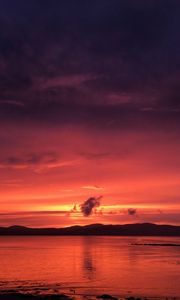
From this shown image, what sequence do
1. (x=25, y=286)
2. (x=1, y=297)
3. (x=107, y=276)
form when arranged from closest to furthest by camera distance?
(x=1, y=297) < (x=25, y=286) < (x=107, y=276)

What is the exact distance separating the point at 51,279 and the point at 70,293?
1459 centimetres

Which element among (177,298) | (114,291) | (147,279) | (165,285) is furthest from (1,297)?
(147,279)

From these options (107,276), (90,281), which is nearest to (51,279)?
(90,281)

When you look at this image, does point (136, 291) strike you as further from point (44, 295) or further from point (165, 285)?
point (44, 295)

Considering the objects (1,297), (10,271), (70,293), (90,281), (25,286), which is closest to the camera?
(1,297)

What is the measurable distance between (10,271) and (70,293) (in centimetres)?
2785

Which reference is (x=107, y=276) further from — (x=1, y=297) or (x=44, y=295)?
(x=1, y=297)

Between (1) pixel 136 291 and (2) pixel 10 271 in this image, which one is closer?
(1) pixel 136 291

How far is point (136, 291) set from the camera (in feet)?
170

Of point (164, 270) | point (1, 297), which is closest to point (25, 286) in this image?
point (1, 297)

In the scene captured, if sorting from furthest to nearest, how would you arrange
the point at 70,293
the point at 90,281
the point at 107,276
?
the point at 107,276
the point at 90,281
the point at 70,293

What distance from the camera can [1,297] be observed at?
1689 inches

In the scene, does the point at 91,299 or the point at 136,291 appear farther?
the point at 136,291

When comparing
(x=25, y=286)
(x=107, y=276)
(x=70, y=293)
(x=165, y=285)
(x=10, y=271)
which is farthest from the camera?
(x=10, y=271)
